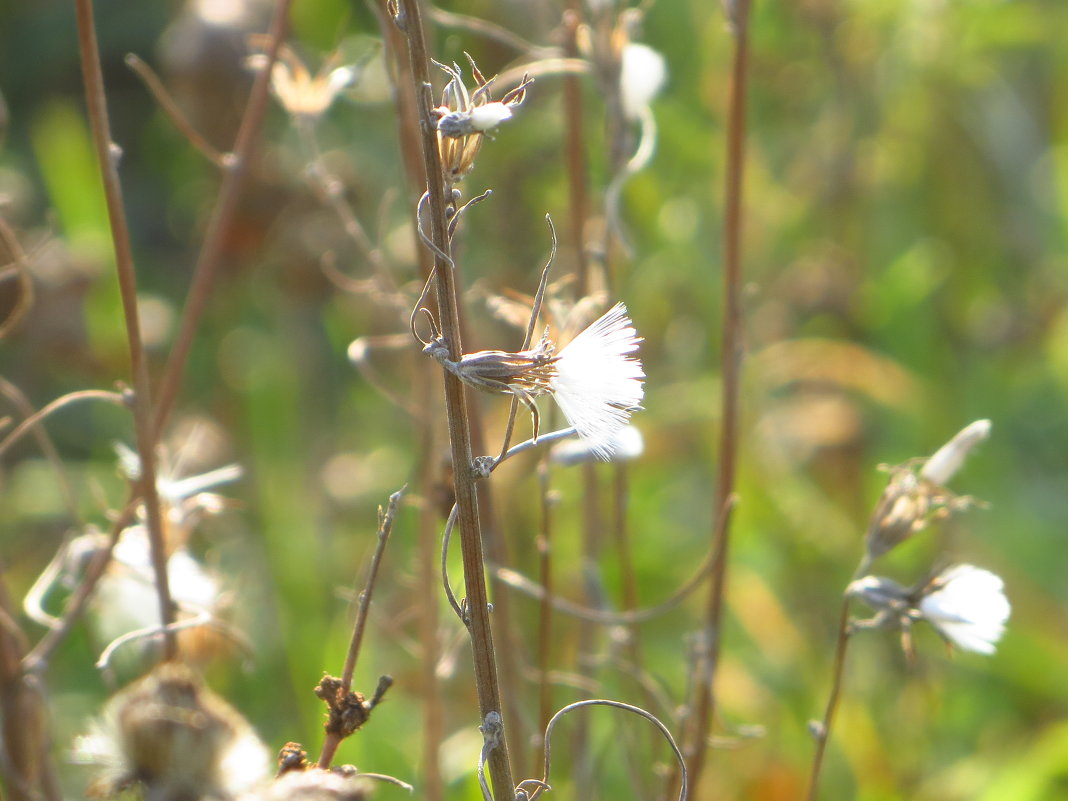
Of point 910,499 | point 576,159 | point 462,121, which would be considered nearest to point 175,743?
point 462,121

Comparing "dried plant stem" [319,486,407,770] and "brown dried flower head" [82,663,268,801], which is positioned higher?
"dried plant stem" [319,486,407,770]

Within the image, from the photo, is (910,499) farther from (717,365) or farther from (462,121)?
(717,365)

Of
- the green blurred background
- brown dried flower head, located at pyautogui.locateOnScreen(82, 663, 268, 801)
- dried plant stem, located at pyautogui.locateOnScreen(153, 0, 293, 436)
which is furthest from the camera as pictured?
the green blurred background

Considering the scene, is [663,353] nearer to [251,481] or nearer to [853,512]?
[853,512]

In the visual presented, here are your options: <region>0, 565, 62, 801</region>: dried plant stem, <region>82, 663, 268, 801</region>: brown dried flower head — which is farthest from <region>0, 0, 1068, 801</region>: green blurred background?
<region>82, 663, 268, 801</region>: brown dried flower head

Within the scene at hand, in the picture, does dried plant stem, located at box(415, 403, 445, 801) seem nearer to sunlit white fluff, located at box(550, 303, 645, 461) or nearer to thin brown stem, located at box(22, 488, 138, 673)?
thin brown stem, located at box(22, 488, 138, 673)

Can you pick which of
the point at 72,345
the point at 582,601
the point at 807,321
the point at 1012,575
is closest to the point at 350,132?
the point at 72,345
